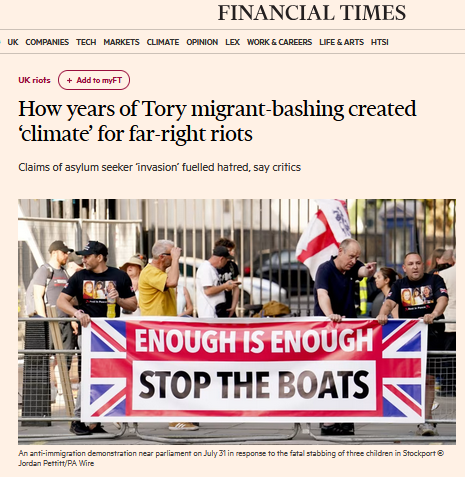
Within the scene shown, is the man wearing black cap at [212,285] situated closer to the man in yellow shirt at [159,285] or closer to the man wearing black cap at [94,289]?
the man in yellow shirt at [159,285]

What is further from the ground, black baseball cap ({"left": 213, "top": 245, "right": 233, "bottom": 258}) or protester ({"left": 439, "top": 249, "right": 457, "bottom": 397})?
black baseball cap ({"left": 213, "top": 245, "right": 233, "bottom": 258})

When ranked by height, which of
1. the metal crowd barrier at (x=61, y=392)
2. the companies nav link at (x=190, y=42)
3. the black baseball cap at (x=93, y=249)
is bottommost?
the metal crowd barrier at (x=61, y=392)

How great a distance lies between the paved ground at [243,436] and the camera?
858cm

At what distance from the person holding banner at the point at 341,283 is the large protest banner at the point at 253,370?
1.08 feet

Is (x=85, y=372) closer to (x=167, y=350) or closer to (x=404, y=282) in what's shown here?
(x=167, y=350)

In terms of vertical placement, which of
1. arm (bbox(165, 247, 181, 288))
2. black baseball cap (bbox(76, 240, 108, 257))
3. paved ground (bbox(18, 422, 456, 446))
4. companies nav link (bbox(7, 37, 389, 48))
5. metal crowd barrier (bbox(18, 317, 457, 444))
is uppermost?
companies nav link (bbox(7, 37, 389, 48))

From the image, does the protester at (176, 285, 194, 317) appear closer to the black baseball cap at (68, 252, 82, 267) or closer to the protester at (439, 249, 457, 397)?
the black baseball cap at (68, 252, 82, 267)

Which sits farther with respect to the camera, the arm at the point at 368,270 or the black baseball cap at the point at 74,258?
the black baseball cap at the point at 74,258

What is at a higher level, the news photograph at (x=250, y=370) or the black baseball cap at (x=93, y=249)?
the black baseball cap at (x=93, y=249)

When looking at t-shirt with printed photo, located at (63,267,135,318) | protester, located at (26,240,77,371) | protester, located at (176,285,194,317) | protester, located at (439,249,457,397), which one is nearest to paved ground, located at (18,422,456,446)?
protester, located at (439,249,457,397)

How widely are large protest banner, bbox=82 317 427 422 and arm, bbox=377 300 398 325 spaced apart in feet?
0.23

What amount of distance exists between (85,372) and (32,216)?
5851 mm

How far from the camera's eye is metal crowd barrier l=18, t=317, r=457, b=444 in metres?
8.65

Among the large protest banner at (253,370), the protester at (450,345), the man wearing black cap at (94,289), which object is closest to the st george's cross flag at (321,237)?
the protester at (450,345)
